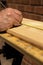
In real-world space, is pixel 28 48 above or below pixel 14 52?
above

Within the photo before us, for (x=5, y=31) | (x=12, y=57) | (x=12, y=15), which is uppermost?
(x=12, y=15)

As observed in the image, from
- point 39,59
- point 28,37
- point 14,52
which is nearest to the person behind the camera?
point 39,59

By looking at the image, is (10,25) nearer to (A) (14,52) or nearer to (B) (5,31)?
(B) (5,31)

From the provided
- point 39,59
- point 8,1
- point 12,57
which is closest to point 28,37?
point 39,59

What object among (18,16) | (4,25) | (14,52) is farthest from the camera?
(14,52)

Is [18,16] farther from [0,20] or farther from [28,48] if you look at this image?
[28,48]

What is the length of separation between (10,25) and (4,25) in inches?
2.1

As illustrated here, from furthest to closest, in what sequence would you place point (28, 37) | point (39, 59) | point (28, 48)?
point (28, 37), point (28, 48), point (39, 59)

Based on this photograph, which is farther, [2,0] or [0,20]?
[2,0]

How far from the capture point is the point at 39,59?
702 millimetres

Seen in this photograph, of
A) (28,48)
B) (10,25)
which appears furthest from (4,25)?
(28,48)

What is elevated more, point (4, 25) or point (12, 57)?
point (4, 25)

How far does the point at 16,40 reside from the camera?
102 cm

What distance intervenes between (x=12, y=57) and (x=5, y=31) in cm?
29
